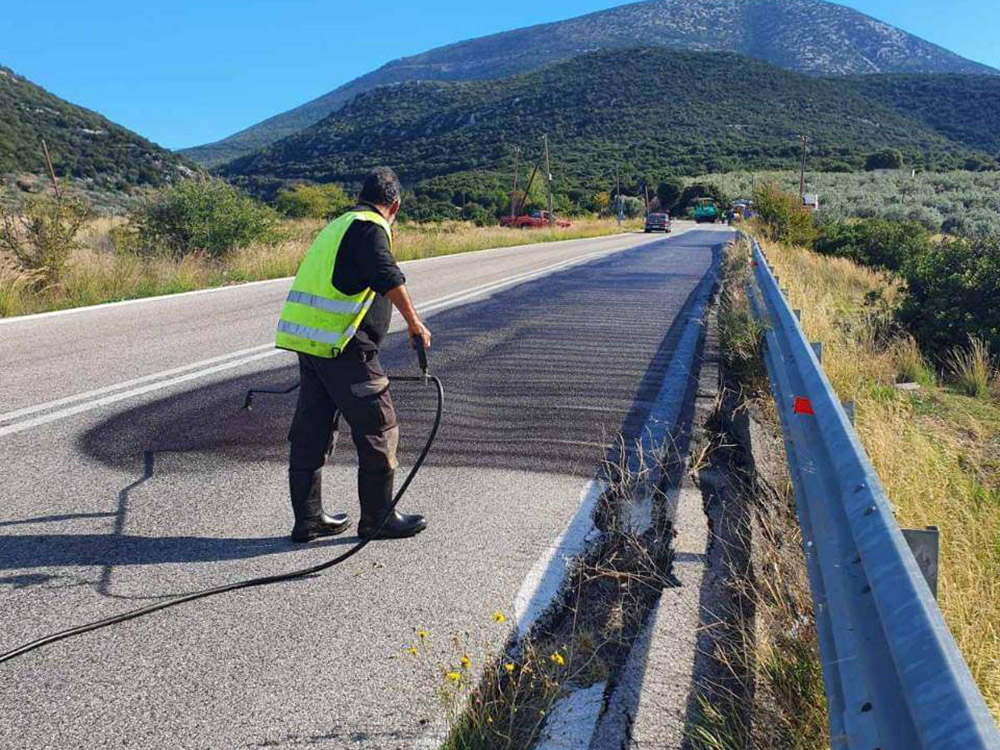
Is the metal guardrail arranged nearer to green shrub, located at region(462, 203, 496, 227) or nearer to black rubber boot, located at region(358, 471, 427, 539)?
black rubber boot, located at region(358, 471, 427, 539)

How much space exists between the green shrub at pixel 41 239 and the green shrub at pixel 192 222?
3670 millimetres

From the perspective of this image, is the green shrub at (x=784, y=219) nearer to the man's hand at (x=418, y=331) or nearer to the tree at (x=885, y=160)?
the man's hand at (x=418, y=331)

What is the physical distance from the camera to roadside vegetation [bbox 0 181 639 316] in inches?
465

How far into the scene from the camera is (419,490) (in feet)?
15.0

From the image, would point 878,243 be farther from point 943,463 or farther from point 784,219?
point 943,463

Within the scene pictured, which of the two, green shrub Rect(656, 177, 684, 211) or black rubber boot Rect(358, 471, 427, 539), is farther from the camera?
green shrub Rect(656, 177, 684, 211)

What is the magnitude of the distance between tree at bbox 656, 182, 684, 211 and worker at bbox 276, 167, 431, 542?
8356 cm

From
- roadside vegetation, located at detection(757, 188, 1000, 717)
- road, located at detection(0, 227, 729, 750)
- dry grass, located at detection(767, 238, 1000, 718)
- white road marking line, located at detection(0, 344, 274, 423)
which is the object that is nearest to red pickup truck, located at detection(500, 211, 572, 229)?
roadside vegetation, located at detection(757, 188, 1000, 717)

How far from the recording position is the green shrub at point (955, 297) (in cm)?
952

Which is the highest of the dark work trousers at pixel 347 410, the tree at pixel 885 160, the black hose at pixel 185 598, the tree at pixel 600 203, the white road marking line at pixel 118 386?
the tree at pixel 885 160

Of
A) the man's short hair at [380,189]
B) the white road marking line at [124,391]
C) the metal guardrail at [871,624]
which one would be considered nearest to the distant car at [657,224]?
the white road marking line at [124,391]

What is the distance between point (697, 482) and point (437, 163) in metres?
94.6

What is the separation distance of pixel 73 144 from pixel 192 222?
123 feet

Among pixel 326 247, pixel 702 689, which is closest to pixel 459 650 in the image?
pixel 702 689
